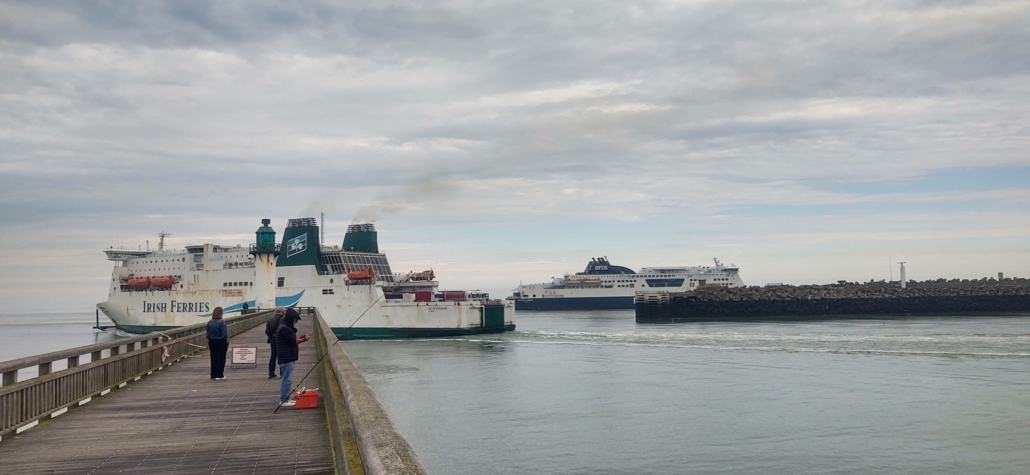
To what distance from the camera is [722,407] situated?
80.1 feet

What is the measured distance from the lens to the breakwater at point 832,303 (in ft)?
275

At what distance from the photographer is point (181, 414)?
11.0 m

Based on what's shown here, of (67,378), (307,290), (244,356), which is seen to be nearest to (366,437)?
(67,378)

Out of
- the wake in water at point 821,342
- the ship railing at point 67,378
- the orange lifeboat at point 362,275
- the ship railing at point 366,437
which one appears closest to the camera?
the ship railing at point 366,437

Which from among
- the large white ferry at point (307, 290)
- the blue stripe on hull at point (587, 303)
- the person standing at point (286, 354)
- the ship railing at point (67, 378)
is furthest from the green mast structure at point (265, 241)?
the blue stripe on hull at point (587, 303)

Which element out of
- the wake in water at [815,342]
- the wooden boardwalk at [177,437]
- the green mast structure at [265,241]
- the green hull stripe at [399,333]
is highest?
the green mast structure at [265,241]

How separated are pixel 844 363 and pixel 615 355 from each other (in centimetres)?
1176

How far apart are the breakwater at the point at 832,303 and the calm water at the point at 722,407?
133 feet

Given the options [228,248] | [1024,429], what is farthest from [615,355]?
[228,248]

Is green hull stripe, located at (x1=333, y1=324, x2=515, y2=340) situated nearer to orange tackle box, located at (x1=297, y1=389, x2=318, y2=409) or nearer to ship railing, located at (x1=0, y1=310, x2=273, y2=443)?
ship railing, located at (x1=0, y1=310, x2=273, y2=443)

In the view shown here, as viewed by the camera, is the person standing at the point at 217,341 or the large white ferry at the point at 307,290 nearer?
the person standing at the point at 217,341

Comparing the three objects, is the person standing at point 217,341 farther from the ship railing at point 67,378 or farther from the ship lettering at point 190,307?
the ship lettering at point 190,307

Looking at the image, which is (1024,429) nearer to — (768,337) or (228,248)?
(768,337)

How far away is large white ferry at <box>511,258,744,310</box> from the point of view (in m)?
134
